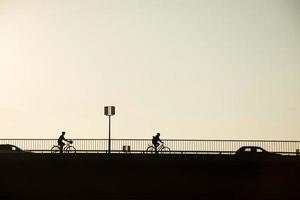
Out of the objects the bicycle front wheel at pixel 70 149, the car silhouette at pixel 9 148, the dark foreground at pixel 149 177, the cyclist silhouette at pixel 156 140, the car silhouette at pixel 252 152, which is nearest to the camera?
the dark foreground at pixel 149 177

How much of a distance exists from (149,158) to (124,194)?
4.97m

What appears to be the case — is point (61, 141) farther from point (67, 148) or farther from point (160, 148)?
point (160, 148)

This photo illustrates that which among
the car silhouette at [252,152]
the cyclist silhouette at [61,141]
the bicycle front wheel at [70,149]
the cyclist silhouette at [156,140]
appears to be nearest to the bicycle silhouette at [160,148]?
the cyclist silhouette at [156,140]

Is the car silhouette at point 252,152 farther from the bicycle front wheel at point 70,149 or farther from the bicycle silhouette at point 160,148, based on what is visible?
the bicycle front wheel at point 70,149

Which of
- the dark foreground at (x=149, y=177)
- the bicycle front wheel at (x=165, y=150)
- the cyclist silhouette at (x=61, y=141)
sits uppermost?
the cyclist silhouette at (x=61, y=141)

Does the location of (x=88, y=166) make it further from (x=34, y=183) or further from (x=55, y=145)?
(x=55, y=145)

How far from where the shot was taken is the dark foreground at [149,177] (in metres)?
22.2

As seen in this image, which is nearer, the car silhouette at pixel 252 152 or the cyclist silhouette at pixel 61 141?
the car silhouette at pixel 252 152

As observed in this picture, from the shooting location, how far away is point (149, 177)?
976 inches

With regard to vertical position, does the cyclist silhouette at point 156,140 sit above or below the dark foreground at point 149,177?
above

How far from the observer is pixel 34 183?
2350 cm

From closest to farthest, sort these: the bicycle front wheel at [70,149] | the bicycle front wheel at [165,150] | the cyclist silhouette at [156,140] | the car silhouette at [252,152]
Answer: the car silhouette at [252,152]
the bicycle front wheel at [70,149]
the cyclist silhouette at [156,140]
the bicycle front wheel at [165,150]

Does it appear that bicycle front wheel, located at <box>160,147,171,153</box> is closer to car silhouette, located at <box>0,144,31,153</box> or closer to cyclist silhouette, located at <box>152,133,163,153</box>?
cyclist silhouette, located at <box>152,133,163,153</box>

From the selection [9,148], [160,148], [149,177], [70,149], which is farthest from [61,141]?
[149,177]
